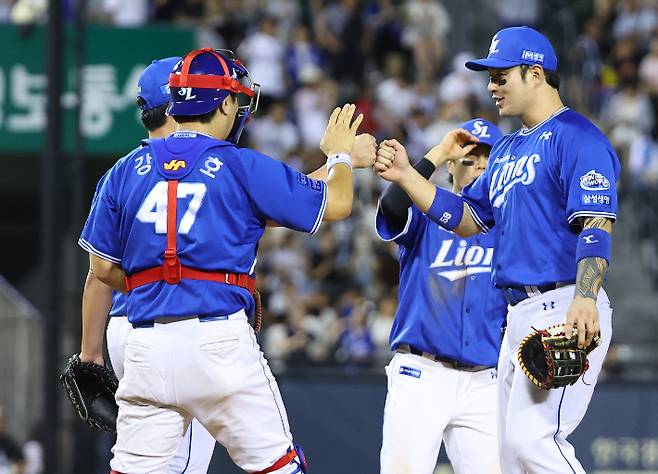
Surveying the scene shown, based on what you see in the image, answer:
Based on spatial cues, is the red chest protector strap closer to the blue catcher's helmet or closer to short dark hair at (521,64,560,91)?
the blue catcher's helmet

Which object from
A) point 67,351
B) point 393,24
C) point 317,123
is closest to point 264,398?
point 67,351

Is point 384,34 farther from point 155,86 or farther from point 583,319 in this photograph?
point 583,319

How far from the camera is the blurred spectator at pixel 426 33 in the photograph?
57.6ft

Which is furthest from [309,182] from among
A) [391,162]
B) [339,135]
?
[391,162]

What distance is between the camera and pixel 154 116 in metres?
6.76

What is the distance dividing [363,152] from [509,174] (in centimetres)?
68

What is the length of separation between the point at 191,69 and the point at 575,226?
182 centimetres

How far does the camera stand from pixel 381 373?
1159 centimetres

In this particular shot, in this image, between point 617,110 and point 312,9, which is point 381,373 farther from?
point 312,9

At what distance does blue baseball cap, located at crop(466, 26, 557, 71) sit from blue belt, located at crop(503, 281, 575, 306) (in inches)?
40.0

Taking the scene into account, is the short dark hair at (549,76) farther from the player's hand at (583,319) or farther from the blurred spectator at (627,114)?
the blurred spectator at (627,114)

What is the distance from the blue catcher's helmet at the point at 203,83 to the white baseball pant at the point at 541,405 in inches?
63.2

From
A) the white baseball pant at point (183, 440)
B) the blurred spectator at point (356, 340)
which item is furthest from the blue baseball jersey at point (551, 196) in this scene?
the blurred spectator at point (356, 340)

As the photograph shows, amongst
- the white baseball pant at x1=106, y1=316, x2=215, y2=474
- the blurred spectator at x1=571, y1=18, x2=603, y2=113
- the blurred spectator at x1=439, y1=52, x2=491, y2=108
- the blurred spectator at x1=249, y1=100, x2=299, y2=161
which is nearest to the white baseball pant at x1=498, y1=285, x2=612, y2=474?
the white baseball pant at x1=106, y1=316, x2=215, y2=474
